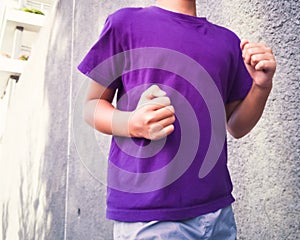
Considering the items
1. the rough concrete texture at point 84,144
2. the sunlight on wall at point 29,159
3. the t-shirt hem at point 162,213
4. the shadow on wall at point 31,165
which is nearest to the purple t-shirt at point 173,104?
the t-shirt hem at point 162,213

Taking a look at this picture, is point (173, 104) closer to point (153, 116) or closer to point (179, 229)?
point (153, 116)

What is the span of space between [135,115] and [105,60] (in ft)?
0.66

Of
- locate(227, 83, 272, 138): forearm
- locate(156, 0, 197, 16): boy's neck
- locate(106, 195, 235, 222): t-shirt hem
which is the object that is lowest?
locate(106, 195, 235, 222): t-shirt hem

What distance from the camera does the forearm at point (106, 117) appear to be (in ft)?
2.79

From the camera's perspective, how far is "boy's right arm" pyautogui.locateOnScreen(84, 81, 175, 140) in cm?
75

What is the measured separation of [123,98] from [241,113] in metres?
0.32

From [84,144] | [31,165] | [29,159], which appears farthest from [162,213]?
[29,159]

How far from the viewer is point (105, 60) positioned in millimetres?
922

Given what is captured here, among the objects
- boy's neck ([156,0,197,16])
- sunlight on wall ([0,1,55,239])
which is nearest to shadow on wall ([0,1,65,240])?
sunlight on wall ([0,1,55,239])

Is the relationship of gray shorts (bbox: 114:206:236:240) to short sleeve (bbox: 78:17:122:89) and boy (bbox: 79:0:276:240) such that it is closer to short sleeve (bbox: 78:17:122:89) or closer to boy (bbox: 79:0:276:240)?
boy (bbox: 79:0:276:240)

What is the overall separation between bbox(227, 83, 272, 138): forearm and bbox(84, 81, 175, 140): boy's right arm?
28 centimetres

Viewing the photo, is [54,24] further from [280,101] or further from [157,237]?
[157,237]

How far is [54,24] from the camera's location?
13.0 ft

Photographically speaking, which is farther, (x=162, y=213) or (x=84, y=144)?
(x=84, y=144)
